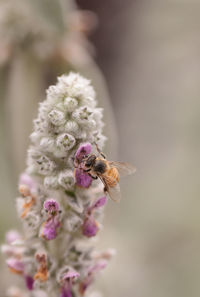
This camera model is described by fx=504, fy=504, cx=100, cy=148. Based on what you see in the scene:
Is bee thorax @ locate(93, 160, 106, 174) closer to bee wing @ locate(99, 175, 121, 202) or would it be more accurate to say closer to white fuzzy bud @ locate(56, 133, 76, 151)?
bee wing @ locate(99, 175, 121, 202)

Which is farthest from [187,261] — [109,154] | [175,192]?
[109,154]

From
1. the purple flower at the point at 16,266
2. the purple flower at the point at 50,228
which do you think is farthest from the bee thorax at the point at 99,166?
the purple flower at the point at 16,266

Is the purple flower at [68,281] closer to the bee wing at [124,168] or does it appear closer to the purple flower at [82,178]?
the purple flower at [82,178]

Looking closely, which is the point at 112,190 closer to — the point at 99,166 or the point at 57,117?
the point at 99,166

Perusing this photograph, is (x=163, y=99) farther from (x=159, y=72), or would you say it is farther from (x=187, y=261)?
(x=187, y=261)

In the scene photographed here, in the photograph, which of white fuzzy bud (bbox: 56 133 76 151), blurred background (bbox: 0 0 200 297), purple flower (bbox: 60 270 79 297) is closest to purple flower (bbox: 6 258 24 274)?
purple flower (bbox: 60 270 79 297)
